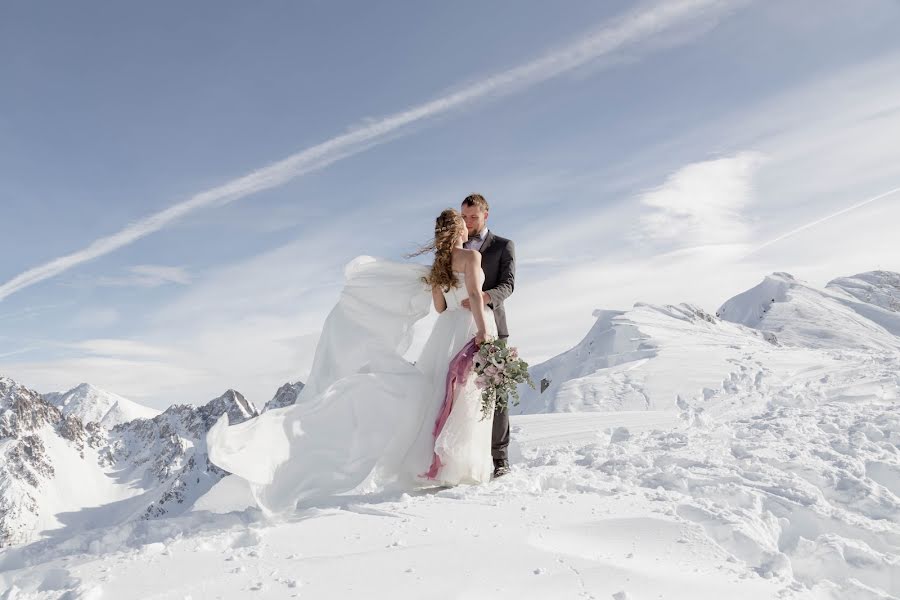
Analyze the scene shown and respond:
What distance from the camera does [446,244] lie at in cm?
636

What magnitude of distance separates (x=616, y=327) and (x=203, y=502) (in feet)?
107

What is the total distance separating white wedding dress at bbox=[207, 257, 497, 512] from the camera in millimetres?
5598

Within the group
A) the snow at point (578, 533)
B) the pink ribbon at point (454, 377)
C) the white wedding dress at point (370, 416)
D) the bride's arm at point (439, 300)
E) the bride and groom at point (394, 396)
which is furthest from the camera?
the bride's arm at point (439, 300)

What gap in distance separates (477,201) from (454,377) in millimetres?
1886

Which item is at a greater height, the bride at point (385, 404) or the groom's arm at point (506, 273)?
the groom's arm at point (506, 273)

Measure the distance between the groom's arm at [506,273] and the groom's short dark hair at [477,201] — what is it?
474mm

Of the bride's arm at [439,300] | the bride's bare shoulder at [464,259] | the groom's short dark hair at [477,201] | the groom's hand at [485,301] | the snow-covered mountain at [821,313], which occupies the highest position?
the snow-covered mountain at [821,313]

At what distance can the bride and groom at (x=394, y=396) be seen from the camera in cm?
574

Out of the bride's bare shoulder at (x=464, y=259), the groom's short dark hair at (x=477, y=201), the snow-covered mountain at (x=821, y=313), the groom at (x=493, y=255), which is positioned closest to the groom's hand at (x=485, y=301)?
the groom at (x=493, y=255)

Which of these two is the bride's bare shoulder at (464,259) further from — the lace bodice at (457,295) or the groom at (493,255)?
the groom at (493,255)

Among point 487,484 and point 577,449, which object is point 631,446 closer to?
point 577,449

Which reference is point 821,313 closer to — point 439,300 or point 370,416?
point 439,300

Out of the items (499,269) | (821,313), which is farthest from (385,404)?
(821,313)

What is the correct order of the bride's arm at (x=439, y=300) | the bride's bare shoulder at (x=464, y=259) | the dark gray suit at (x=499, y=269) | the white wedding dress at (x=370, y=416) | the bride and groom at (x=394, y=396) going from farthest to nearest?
the bride's arm at (x=439, y=300) → the dark gray suit at (x=499, y=269) → the bride's bare shoulder at (x=464, y=259) → the bride and groom at (x=394, y=396) → the white wedding dress at (x=370, y=416)
